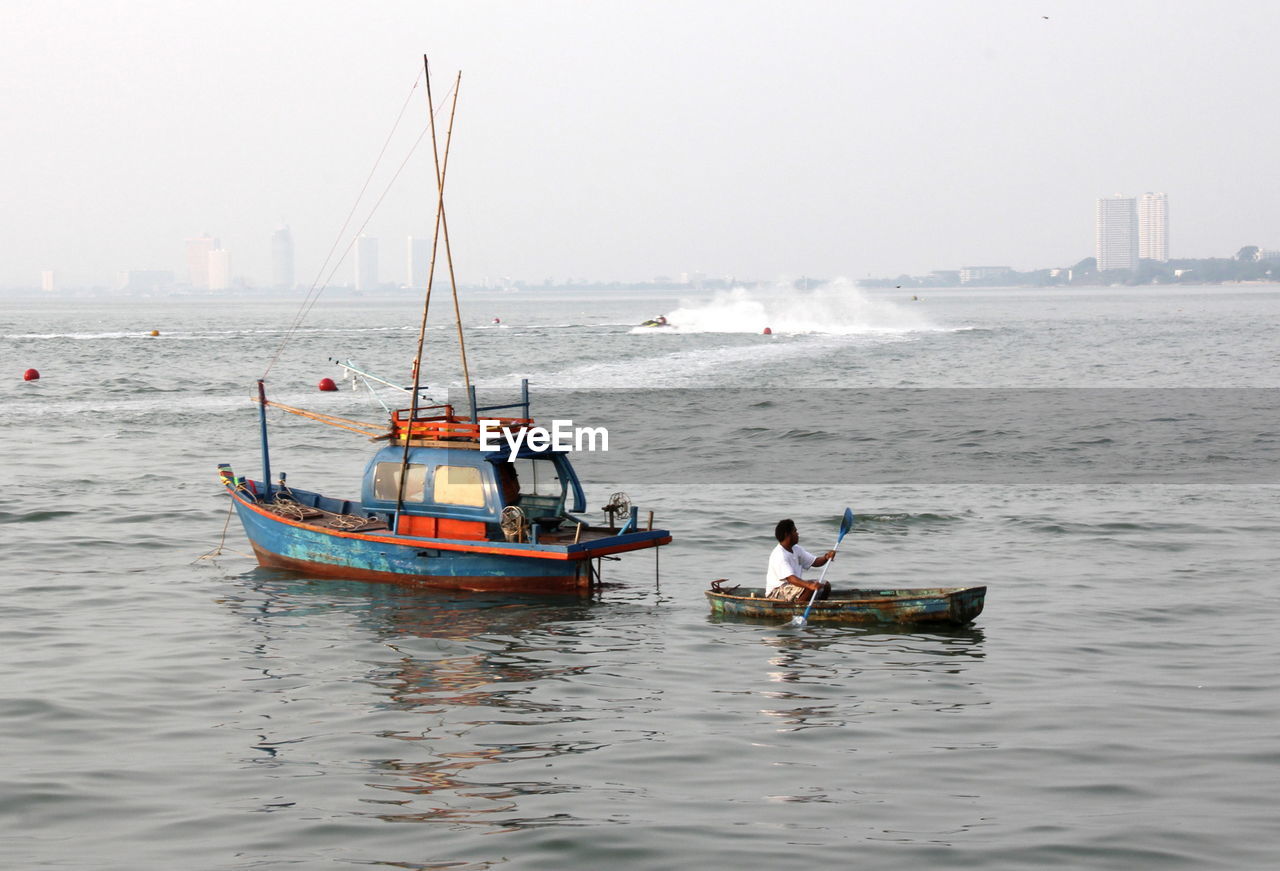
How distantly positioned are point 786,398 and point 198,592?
40.9 m

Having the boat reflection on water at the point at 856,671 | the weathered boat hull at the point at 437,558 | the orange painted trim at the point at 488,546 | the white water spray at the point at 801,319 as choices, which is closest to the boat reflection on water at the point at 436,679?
the weathered boat hull at the point at 437,558

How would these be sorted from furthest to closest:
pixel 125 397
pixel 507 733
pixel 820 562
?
pixel 125 397 < pixel 820 562 < pixel 507 733

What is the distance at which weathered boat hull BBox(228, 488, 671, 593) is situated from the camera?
2067 cm

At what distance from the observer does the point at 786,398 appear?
60.4m

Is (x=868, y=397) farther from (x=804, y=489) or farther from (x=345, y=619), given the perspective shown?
(x=345, y=619)

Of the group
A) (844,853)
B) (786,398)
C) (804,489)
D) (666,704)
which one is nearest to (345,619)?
(666,704)

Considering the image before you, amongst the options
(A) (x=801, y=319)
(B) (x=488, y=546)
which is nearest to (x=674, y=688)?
(B) (x=488, y=546)

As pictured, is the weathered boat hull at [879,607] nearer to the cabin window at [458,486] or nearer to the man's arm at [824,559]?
the man's arm at [824,559]

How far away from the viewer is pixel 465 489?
21.2 meters

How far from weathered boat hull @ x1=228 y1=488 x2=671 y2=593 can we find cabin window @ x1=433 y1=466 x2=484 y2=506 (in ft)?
2.13

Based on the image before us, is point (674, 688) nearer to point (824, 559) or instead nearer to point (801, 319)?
point (824, 559)

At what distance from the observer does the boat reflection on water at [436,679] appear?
493 inches

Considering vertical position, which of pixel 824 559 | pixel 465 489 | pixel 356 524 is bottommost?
pixel 824 559

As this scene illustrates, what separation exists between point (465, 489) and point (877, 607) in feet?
20.8
